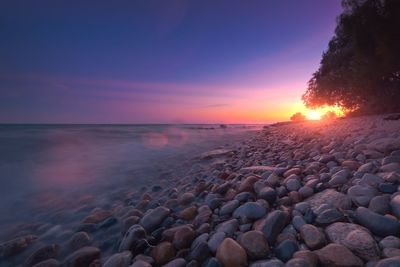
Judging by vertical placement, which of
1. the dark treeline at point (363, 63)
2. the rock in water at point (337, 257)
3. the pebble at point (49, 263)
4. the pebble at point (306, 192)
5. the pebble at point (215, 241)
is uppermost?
the dark treeline at point (363, 63)

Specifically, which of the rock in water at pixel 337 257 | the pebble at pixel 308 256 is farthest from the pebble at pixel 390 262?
the pebble at pixel 308 256

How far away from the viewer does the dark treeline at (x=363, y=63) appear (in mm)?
9836

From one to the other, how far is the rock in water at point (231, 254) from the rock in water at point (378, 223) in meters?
1.06

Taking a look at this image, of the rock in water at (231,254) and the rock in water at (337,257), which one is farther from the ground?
the rock in water at (337,257)

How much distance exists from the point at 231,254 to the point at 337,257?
79 centimetres

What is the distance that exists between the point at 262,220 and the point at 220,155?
625 centimetres

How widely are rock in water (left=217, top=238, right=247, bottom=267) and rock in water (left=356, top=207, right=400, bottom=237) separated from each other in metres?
1.06

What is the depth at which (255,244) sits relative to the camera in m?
2.02

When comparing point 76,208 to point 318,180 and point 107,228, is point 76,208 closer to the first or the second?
point 107,228

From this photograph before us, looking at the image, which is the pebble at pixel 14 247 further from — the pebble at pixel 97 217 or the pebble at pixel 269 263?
the pebble at pixel 269 263

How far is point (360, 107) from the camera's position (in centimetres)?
1539

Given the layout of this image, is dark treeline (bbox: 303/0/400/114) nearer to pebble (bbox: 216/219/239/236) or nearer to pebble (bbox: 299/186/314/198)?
pebble (bbox: 299/186/314/198)

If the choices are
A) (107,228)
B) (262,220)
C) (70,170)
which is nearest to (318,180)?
(262,220)

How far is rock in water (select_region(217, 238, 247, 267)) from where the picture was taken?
1916mm
